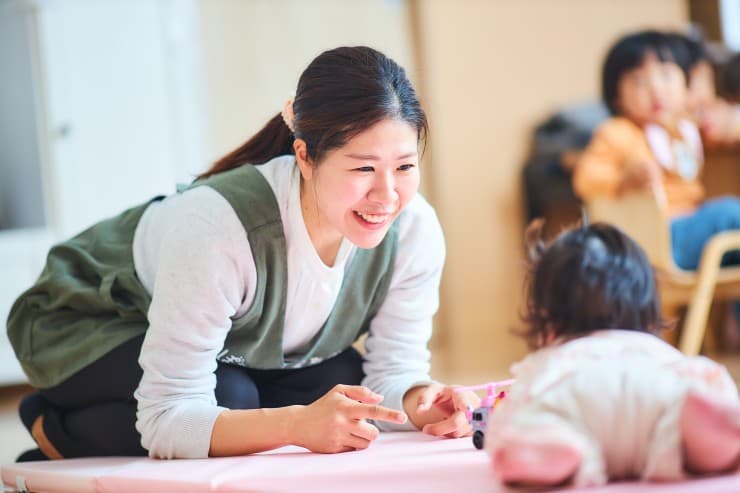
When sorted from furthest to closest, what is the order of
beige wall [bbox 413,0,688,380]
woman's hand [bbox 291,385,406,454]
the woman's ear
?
beige wall [bbox 413,0,688,380]
the woman's ear
woman's hand [bbox 291,385,406,454]

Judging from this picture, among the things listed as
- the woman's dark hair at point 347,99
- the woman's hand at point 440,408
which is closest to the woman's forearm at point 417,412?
the woman's hand at point 440,408

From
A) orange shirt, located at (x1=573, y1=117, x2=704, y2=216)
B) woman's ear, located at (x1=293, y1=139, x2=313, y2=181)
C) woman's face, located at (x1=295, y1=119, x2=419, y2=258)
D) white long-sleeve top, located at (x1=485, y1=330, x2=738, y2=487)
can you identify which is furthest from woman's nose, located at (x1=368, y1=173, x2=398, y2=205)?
orange shirt, located at (x1=573, y1=117, x2=704, y2=216)

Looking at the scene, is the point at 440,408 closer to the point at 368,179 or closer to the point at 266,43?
the point at 368,179

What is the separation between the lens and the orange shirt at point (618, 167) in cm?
277

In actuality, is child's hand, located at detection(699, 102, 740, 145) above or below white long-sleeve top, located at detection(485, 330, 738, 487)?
above

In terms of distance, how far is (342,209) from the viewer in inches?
50.5

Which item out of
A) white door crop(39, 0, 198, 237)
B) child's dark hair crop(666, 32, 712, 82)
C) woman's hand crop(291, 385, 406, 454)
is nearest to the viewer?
woman's hand crop(291, 385, 406, 454)

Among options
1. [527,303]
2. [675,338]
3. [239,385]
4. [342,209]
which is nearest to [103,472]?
[239,385]

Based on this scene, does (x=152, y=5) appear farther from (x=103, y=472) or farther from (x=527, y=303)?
(x=527, y=303)

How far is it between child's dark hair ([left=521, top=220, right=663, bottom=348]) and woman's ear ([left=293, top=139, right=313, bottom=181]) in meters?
0.42

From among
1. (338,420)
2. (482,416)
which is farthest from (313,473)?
(482,416)

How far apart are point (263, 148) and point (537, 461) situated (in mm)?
797

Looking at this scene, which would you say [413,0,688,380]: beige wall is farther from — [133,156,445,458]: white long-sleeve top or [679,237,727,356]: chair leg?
[133,156,445,458]: white long-sleeve top

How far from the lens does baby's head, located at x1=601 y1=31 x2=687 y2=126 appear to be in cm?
280
